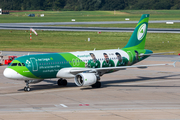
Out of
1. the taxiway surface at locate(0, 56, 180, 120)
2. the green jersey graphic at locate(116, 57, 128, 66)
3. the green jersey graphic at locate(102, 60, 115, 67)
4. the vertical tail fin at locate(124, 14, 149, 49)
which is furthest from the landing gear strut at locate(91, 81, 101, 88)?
the vertical tail fin at locate(124, 14, 149, 49)

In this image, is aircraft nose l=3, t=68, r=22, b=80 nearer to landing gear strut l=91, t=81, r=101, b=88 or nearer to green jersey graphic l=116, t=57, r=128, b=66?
landing gear strut l=91, t=81, r=101, b=88

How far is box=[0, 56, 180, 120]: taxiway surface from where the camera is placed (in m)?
27.6

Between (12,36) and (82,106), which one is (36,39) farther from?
(82,106)

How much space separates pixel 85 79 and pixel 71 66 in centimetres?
317

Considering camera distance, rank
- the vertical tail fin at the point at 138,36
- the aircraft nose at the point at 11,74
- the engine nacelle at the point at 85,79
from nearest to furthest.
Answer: the aircraft nose at the point at 11,74
the engine nacelle at the point at 85,79
the vertical tail fin at the point at 138,36

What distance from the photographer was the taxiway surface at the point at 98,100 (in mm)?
27594

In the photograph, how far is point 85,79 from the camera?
37531mm

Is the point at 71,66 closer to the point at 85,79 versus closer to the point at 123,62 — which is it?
the point at 85,79

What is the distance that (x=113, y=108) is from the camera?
29984 millimetres

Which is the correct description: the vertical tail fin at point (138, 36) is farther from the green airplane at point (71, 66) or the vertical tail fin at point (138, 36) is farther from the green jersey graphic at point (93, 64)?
the green jersey graphic at point (93, 64)

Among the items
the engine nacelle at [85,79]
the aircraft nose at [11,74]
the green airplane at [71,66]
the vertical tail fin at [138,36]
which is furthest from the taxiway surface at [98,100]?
the vertical tail fin at [138,36]

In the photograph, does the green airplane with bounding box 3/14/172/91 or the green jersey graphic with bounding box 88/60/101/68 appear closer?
the green airplane with bounding box 3/14/172/91

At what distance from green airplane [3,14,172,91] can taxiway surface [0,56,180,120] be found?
1.55 m

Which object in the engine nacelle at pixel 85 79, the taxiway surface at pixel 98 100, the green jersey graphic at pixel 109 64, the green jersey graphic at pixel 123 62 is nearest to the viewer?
the taxiway surface at pixel 98 100
